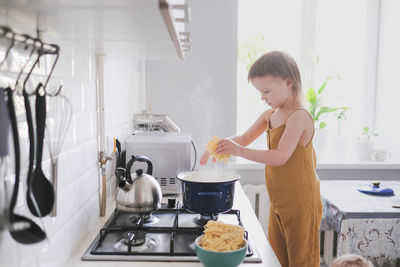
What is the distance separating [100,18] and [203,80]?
2048 mm

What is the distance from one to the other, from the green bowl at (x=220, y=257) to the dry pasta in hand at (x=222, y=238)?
0.02 meters

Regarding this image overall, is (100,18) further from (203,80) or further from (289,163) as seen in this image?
(203,80)

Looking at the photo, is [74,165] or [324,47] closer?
[74,165]

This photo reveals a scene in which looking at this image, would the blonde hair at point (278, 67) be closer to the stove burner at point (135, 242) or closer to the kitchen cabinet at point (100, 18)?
the kitchen cabinet at point (100, 18)

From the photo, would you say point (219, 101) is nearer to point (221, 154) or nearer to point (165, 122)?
point (165, 122)

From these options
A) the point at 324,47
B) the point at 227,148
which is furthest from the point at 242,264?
the point at 324,47

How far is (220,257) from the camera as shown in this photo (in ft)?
2.93

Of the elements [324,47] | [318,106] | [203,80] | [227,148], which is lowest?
[227,148]

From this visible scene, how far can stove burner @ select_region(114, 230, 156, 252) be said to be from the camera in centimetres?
105

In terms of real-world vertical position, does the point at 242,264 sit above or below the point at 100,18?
below

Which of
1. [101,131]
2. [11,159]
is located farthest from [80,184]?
[11,159]

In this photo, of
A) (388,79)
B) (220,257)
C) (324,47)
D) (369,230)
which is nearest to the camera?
(220,257)

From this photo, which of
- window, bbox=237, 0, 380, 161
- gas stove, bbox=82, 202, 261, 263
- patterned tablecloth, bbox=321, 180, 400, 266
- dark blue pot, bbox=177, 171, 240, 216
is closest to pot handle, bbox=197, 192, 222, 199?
dark blue pot, bbox=177, 171, 240, 216

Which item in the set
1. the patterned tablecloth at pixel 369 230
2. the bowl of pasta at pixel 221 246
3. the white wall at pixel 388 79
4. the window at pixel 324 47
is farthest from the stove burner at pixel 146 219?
the white wall at pixel 388 79
